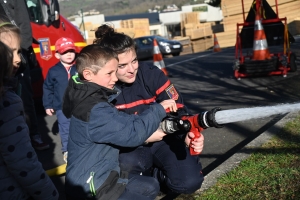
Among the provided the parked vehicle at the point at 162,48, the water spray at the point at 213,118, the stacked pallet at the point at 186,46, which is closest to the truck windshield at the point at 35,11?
the water spray at the point at 213,118

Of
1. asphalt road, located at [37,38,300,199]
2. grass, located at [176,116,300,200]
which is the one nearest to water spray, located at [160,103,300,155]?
grass, located at [176,116,300,200]

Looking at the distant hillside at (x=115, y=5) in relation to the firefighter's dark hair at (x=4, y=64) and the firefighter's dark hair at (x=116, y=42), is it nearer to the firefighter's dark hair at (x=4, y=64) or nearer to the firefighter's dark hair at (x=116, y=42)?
the firefighter's dark hair at (x=116, y=42)

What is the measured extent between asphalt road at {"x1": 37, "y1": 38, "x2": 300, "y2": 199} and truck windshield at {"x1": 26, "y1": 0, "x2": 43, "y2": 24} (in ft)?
5.61

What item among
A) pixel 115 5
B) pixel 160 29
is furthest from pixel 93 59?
pixel 115 5

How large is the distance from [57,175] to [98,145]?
224cm

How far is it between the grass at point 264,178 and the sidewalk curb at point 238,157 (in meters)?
0.06

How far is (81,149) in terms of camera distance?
3.21 meters

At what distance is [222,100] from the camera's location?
8.38 meters

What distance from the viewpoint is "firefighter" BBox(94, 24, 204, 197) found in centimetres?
388

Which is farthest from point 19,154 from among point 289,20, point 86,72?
point 289,20

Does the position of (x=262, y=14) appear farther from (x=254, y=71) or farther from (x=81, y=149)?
(x=81, y=149)

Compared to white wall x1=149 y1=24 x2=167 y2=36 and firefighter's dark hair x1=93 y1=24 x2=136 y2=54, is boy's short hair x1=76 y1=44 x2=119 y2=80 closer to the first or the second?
firefighter's dark hair x1=93 y1=24 x2=136 y2=54

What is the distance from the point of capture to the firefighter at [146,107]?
388 cm

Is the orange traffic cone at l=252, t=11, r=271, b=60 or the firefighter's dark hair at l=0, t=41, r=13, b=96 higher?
the firefighter's dark hair at l=0, t=41, r=13, b=96
